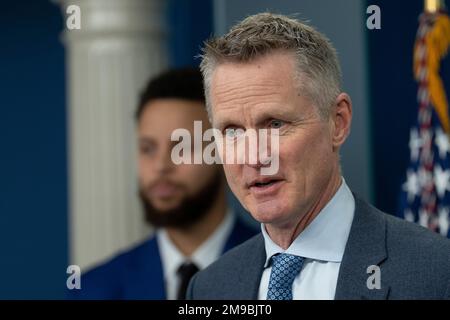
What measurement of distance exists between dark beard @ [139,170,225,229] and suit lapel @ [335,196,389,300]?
1.10 metres

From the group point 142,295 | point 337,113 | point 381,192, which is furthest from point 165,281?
point 337,113

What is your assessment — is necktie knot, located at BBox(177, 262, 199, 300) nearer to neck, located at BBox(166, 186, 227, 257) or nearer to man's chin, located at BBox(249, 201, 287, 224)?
neck, located at BBox(166, 186, 227, 257)

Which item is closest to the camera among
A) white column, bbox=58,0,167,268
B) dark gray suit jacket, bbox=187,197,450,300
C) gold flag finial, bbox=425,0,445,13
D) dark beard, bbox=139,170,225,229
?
dark gray suit jacket, bbox=187,197,450,300

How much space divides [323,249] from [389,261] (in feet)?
0.31

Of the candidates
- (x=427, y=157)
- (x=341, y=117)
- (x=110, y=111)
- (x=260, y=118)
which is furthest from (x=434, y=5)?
(x=110, y=111)

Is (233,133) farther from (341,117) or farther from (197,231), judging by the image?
(197,231)

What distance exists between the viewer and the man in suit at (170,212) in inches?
91.8

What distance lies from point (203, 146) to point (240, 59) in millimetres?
985

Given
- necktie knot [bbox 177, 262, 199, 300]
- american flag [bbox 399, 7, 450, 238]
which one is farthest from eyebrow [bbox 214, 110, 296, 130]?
necktie knot [bbox 177, 262, 199, 300]

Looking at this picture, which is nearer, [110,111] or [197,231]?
[197,231]

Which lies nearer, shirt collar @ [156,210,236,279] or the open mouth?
the open mouth

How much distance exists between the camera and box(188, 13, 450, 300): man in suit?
126 centimetres

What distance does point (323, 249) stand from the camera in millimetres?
1322

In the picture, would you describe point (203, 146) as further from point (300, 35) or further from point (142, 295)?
point (300, 35)
